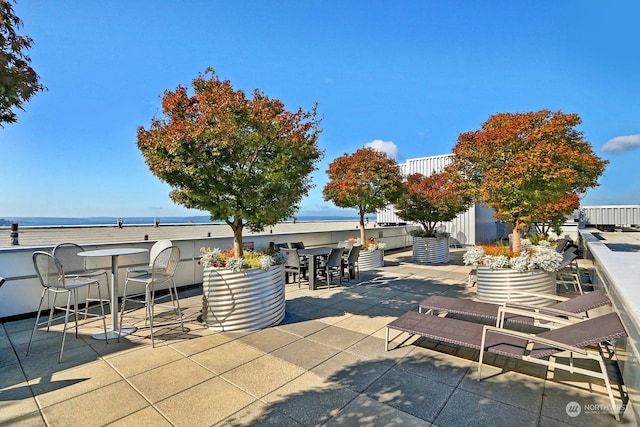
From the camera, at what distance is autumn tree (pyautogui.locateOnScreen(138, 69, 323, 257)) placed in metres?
3.91

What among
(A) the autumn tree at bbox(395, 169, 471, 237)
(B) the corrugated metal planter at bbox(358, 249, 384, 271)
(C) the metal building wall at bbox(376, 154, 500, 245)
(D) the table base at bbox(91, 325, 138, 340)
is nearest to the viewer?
(D) the table base at bbox(91, 325, 138, 340)

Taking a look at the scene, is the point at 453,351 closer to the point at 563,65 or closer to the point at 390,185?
the point at 390,185

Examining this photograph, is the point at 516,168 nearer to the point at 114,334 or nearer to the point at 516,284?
the point at 516,284

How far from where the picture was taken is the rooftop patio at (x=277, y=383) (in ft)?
7.35

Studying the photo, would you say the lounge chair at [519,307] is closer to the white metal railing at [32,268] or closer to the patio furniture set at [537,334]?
the patio furniture set at [537,334]

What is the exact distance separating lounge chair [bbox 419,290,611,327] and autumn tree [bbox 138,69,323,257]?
2.70m

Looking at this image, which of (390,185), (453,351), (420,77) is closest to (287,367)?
(453,351)

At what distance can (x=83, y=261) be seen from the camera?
4574 millimetres

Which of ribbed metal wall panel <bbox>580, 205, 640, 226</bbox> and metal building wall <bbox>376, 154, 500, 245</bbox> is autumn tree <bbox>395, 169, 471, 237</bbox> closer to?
metal building wall <bbox>376, 154, 500, 245</bbox>

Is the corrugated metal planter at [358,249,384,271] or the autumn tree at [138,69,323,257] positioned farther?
the corrugated metal planter at [358,249,384,271]

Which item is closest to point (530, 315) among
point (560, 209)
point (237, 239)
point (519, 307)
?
point (519, 307)

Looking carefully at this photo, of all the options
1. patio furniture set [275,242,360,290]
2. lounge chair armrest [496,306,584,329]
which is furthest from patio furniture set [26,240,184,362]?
lounge chair armrest [496,306,584,329]

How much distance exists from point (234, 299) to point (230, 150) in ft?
6.72

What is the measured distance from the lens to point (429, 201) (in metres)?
10.8
